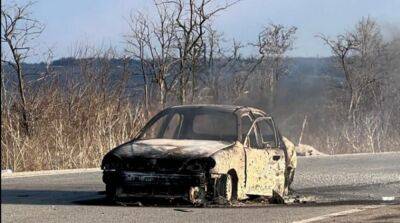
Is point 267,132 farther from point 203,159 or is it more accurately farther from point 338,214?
point 338,214

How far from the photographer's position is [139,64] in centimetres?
2572

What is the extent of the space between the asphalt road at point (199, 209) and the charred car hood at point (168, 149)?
69 centimetres

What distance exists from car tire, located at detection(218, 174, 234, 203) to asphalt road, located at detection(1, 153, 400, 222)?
0.67ft

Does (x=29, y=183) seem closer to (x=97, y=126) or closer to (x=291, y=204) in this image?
(x=291, y=204)

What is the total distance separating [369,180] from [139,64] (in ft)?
42.7

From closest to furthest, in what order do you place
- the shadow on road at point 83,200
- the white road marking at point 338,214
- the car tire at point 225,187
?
the white road marking at point 338,214 → the car tire at point 225,187 → the shadow on road at point 83,200

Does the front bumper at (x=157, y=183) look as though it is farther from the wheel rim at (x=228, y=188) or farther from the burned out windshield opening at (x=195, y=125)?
the burned out windshield opening at (x=195, y=125)

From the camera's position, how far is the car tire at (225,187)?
9.40m

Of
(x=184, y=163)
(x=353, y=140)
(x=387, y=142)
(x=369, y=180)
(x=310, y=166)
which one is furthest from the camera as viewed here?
(x=387, y=142)

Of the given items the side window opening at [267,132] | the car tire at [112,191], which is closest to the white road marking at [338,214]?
the side window opening at [267,132]

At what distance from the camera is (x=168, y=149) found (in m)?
9.44

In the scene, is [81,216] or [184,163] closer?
[81,216]

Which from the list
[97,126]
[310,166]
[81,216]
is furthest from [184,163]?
[97,126]

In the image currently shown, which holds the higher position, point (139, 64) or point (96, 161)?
point (139, 64)
